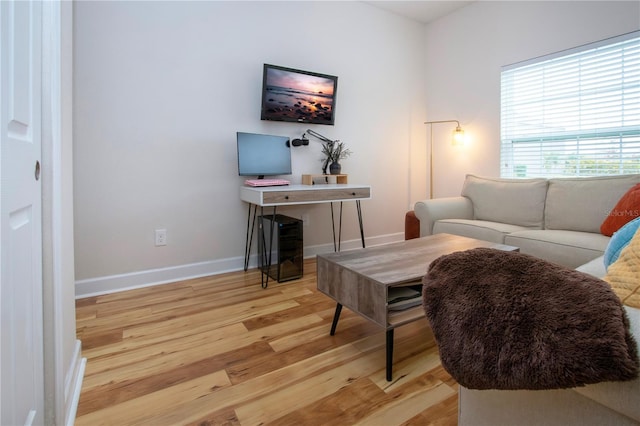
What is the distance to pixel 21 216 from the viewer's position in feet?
2.57

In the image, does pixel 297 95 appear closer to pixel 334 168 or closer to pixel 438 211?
pixel 334 168

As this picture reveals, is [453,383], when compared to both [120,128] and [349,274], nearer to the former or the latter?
[349,274]

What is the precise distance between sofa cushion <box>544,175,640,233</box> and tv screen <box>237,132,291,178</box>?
2.16 metres

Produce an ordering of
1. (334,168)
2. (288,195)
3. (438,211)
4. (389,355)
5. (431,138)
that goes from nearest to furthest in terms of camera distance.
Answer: (389,355), (288,195), (438,211), (334,168), (431,138)

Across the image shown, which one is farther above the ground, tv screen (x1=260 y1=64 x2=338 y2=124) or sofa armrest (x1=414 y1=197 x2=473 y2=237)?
tv screen (x1=260 y1=64 x2=338 y2=124)

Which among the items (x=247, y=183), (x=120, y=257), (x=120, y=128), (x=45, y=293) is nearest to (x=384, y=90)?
(x=247, y=183)

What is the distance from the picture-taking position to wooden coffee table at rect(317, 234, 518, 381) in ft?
4.58

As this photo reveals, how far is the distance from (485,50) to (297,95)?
212 centimetres

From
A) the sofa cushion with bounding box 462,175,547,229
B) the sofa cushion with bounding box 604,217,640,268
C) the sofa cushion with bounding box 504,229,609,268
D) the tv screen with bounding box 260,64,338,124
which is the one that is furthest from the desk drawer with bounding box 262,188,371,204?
the sofa cushion with bounding box 604,217,640,268

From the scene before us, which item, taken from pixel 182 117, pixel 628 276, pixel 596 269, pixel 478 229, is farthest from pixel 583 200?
pixel 182 117

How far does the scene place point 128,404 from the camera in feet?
4.11

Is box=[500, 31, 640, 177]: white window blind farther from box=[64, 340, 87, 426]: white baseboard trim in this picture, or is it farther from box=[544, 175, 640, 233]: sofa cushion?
box=[64, 340, 87, 426]: white baseboard trim

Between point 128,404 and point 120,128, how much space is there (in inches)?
74.5

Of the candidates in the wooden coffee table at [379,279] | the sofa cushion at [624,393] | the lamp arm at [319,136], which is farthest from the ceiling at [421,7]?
the sofa cushion at [624,393]
